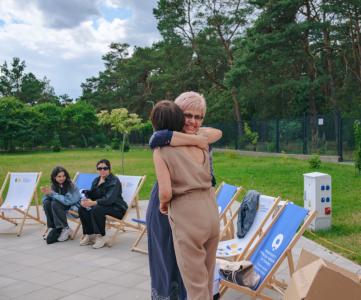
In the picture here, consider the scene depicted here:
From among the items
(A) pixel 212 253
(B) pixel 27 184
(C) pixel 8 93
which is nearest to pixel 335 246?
(A) pixel 212 253

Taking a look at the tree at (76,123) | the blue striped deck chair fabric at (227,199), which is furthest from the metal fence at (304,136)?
the tree at (76,123)

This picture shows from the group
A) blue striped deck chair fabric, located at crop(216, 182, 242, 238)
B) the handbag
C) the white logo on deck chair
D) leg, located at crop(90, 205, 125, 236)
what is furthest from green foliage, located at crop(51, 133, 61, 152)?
the handbag

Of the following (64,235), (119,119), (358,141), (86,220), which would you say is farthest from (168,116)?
(119,119)

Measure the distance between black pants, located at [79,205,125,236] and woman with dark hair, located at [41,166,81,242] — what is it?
47cm

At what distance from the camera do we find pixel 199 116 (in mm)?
3109

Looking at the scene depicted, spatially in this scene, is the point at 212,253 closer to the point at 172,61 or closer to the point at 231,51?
the point at 231,51

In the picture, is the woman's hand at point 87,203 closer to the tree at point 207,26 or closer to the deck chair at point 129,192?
the deck chair at point 129,192

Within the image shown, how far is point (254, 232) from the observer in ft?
15.2

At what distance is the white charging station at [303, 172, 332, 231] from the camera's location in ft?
21.9

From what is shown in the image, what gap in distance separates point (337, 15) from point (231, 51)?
1173 cm

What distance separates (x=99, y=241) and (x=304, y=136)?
16.4 m

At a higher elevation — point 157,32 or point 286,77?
point 157,32

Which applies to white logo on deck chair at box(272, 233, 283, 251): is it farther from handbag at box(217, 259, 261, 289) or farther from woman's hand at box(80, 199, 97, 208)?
woman's hand at box(80, 199, 97, 208)

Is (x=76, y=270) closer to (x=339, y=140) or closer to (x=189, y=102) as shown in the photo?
(x=189, y=102)
